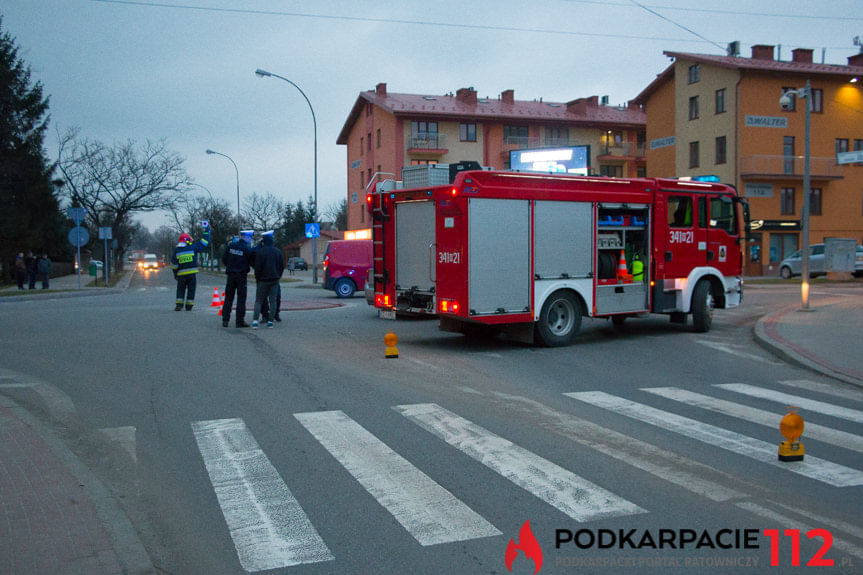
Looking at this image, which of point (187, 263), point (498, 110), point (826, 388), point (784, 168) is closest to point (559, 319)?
point (826, 388)

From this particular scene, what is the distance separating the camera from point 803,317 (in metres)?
16.4

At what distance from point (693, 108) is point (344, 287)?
2835 cm

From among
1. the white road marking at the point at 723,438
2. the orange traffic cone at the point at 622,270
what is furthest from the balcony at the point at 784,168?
the white road marking at the point at 723,438

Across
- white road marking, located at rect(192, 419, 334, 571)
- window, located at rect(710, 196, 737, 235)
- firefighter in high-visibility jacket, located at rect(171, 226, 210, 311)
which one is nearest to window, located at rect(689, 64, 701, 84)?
window, located at rect(710, 196, 737, 235)

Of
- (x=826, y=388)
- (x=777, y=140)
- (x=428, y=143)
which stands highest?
(x=428, y=143)

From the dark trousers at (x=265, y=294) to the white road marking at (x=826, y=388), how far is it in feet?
30.4

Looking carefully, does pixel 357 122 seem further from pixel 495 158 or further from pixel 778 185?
pixel 778 185

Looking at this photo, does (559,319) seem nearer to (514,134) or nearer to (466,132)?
(466,132)

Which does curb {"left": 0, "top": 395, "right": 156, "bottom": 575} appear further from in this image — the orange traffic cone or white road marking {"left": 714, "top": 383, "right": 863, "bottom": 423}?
the orange traffic cone

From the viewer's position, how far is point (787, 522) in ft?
14.6

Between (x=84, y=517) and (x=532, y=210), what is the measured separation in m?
8.83

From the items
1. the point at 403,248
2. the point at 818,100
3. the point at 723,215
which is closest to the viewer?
the point at 403,248

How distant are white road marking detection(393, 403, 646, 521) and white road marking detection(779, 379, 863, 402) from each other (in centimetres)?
478

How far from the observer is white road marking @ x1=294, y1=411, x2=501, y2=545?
4332mm
